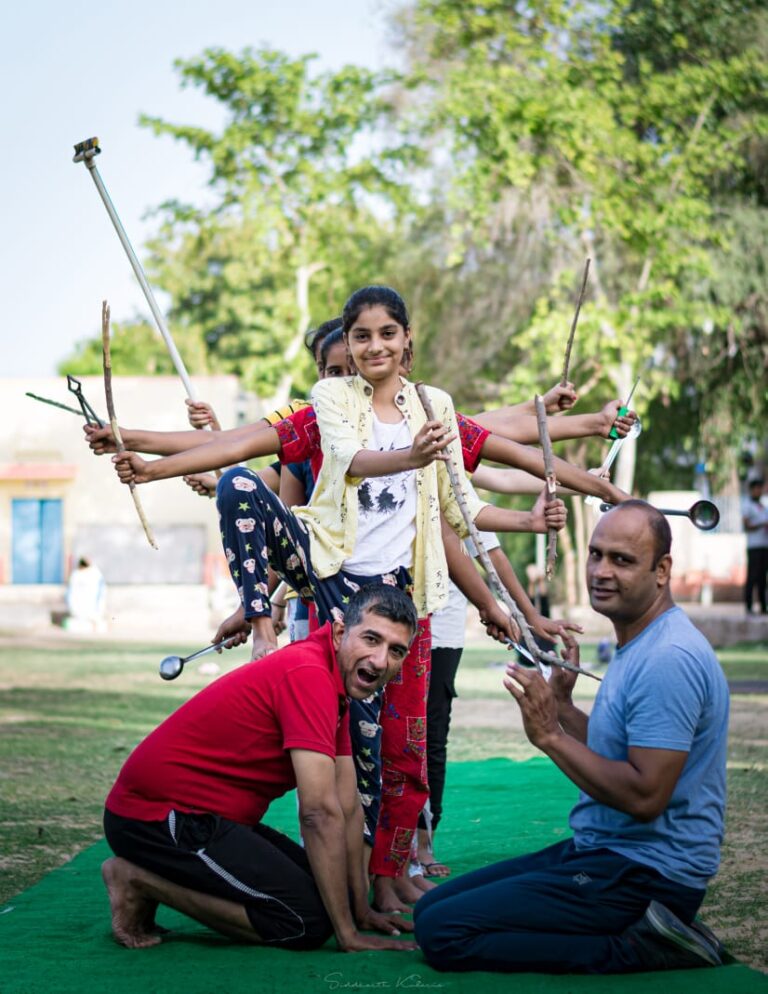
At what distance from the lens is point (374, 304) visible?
4.53 m

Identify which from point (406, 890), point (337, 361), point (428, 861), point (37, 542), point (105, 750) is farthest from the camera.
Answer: point (37, 542)

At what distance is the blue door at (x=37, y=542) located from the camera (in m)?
31.6

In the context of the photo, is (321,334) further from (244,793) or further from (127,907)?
(127,907)

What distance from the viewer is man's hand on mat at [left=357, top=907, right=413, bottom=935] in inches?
174

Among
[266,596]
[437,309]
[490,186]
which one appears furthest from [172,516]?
[266,596]

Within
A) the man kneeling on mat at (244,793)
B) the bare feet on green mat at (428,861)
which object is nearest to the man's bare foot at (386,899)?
the man kneeling on mat at (244,793)

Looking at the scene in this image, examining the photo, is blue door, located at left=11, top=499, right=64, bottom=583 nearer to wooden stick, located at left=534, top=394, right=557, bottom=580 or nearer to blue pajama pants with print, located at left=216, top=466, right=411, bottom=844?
blue pajama pants with print, located at left=216, top=466, right=411, bottom=844

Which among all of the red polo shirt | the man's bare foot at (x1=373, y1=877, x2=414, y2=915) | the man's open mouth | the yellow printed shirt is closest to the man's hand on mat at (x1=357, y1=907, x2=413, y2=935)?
the man's bare foot at (x1=373, y1=877, x2=414, y2=915)

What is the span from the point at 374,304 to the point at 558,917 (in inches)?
75.9

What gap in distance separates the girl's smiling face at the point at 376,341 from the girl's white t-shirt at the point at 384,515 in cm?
18

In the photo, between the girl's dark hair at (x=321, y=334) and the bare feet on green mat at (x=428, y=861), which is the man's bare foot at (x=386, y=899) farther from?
the girl's dark hair at (x=321, y=334)

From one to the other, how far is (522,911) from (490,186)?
1913 cm

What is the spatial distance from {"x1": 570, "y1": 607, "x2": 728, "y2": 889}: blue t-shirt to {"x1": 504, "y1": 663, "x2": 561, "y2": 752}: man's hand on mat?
0.58ft

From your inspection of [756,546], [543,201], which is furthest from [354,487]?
[543,201]
